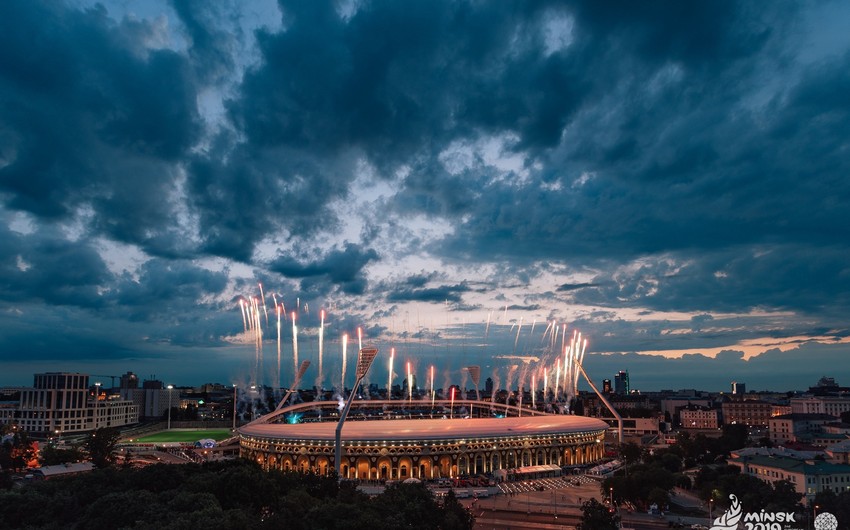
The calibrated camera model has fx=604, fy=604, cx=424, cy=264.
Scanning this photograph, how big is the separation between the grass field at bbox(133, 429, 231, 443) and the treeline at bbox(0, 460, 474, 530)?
52.7 m

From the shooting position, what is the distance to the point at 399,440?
70312 mm

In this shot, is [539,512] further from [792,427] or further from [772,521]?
[792,427]

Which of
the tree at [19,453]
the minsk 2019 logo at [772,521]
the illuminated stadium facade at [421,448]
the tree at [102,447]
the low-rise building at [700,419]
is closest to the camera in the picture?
the minsk 2019 logo at [772,521]

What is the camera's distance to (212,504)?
114 feet

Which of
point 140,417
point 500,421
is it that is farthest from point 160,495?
point 140,417

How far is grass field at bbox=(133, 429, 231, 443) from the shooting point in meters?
97.1

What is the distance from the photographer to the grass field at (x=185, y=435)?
9706 cm

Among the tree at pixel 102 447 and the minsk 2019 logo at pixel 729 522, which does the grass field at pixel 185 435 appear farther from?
the minsk 2019 logo at pixel 729 522

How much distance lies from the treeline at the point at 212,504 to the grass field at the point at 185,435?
52735mm

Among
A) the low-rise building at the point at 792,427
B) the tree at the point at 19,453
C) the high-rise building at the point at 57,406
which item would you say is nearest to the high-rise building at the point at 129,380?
the high-rise building at the point at 57,406

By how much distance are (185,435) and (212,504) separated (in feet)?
256

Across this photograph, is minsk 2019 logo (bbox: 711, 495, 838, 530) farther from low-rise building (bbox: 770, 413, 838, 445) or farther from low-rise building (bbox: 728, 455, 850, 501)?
low-rise building (bbox: 770, 413, 838, 445)

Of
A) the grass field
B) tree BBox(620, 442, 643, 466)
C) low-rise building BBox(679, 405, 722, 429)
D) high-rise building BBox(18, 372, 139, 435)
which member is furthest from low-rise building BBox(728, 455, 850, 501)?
high-rise building BBox(18, 372, 139, 435)

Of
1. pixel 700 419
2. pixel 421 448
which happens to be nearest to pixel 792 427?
pixel 700 419
